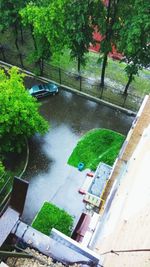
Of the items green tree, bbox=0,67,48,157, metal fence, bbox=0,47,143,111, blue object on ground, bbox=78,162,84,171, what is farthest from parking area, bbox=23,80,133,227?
green tree, bbox=0,67,48,157

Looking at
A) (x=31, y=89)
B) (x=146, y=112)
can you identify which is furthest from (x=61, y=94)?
(x=146, y=112)

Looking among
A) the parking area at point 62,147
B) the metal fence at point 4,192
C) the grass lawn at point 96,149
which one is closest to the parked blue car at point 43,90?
the parking area at point 62,147

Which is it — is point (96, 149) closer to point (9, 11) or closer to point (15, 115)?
point (15, 115)

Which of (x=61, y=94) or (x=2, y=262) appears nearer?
(x=2, y=262)

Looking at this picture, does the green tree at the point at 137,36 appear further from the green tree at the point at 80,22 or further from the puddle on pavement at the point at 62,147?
the puddle on pavement at the point at 62,147

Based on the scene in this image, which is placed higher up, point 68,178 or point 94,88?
point 94,88

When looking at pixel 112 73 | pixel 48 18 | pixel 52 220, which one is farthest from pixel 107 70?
pixel 52 220

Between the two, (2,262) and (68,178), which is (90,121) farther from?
(2,262)
